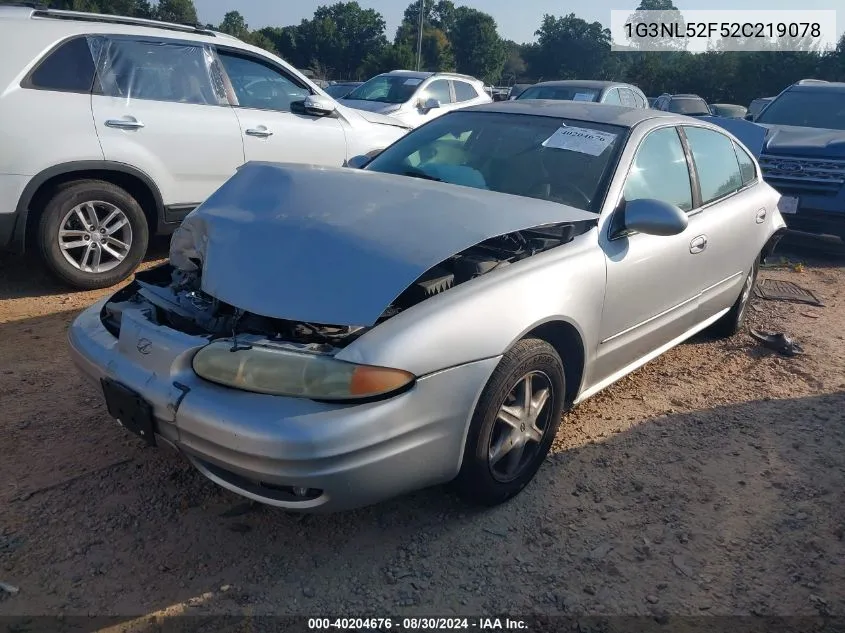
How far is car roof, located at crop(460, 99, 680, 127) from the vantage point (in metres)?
3.77

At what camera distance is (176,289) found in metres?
2.99

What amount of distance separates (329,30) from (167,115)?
63420 mm

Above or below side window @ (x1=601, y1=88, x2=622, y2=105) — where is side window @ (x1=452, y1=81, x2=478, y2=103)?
above

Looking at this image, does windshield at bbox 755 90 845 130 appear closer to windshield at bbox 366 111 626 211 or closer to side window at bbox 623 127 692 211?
side window at bbox 623 127 692 211

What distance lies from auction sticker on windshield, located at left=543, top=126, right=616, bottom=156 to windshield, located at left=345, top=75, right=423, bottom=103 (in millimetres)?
7293

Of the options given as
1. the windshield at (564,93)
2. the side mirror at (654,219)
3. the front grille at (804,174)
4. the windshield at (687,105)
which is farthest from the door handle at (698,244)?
the windshield at (687,105)

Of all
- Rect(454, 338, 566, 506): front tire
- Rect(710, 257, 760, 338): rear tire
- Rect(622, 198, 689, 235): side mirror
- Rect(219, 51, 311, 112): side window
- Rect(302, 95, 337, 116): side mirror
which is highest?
Rect(219, 51, 311, 112): side window

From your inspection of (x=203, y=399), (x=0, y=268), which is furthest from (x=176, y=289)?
(x=0, y=268)

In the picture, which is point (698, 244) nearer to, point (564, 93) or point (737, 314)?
point (737, 314)

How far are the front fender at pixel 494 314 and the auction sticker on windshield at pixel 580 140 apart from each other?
0.59 m

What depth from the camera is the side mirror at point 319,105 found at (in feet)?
20.1

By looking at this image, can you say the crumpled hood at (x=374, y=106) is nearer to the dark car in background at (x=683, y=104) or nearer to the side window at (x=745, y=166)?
the side window at (x=745, y=166)

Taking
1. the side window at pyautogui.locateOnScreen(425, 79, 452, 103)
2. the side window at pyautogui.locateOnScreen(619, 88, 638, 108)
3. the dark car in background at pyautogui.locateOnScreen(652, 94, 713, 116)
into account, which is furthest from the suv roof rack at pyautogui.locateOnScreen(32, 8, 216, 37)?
the dark car in background at pyautogui.locateOnScreen(652, 94, 713, 116)

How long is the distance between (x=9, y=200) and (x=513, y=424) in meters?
3.75
